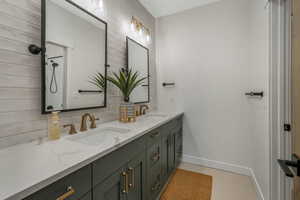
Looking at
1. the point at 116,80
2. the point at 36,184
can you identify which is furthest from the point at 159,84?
the point at 36,184

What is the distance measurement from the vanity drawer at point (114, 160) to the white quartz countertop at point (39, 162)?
0.05 m

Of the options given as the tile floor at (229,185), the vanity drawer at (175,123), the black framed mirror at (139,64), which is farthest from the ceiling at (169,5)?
the tile floor at (229,185)

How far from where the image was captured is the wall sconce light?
6.76 feet

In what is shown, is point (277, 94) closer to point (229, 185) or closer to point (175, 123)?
point (175, 123)

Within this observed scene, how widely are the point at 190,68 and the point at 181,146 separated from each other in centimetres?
142

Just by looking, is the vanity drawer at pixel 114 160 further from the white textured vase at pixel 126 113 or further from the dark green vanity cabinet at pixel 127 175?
the white textured vase at pixel 126 113

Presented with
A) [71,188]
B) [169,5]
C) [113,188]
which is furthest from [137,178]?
[169,5]

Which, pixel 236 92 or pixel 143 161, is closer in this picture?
pixel 143 161

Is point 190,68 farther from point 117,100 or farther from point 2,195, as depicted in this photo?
point 2,195

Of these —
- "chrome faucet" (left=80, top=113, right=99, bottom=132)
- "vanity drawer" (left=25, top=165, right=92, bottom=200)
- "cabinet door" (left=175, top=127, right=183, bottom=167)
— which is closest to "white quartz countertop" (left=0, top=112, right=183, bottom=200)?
"vanity drawer" (left=25, top=165, right=92, bottom=200)

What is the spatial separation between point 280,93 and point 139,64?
173 centimetres

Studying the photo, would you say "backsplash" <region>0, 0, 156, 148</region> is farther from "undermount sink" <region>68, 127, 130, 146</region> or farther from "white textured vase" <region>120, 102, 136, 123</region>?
"white textured vase" <region>120, 102, 136, 123</region>

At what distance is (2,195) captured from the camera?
42 cm

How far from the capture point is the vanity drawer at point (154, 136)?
4.38 ft
